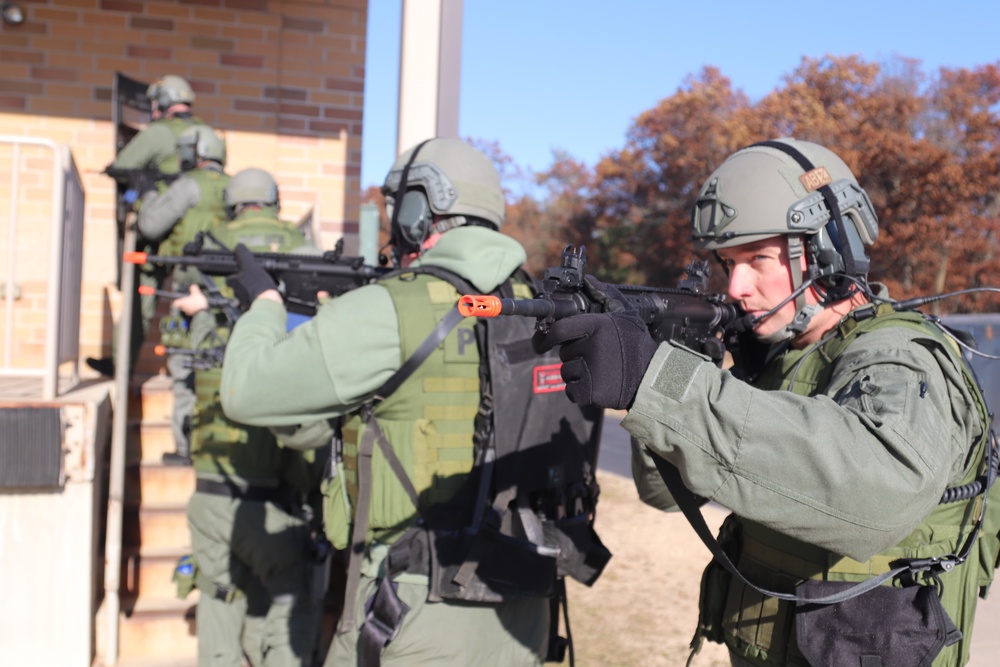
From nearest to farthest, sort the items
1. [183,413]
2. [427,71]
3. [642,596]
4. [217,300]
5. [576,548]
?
[576,548] → [217,300] → [427,71] → [183,413] → [642,596]

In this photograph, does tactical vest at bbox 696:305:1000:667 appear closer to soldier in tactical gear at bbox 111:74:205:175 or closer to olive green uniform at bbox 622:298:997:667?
olive green uniform at bbox 622:298:997:667

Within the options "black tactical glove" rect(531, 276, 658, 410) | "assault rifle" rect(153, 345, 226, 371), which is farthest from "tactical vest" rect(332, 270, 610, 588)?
"assault rifle" rect(153, 345, 226, 371)

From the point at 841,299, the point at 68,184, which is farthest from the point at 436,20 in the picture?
the point at 841,299

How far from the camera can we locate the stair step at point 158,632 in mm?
4633

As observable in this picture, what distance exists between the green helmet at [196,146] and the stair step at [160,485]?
1.95m

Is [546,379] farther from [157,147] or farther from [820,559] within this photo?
[157,147]

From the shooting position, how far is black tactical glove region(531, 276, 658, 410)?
1.54 m

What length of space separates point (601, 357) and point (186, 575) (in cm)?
356

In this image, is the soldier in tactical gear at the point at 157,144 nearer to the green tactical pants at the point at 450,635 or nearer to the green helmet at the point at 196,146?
the green helmet at the point at 196,146

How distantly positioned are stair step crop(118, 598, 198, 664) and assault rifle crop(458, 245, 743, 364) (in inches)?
144

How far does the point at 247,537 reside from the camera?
4.25 m

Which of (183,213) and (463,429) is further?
(183,213)

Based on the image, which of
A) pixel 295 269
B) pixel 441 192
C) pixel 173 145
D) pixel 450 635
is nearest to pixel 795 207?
pixel 441 192

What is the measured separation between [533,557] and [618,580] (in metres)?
3.93
